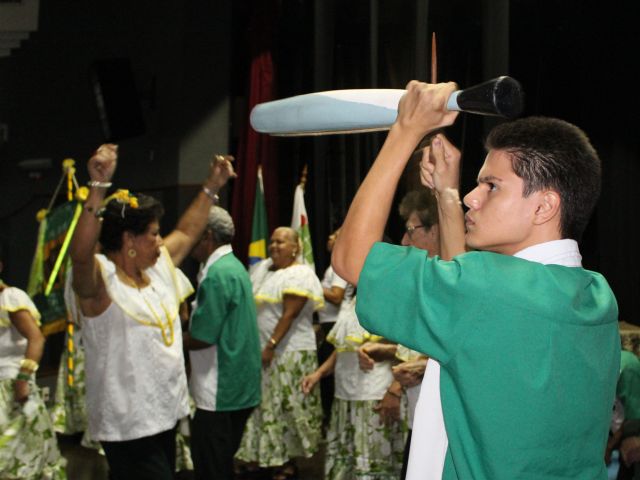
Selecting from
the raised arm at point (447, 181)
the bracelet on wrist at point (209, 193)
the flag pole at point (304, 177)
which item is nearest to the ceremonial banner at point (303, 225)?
the flag pole at point (304, 177)

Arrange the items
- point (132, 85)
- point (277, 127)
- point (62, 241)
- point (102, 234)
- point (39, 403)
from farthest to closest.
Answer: point (132, 85) → point (62, 241) → point (39, 403) → point (102, 234) → point (277, 127)

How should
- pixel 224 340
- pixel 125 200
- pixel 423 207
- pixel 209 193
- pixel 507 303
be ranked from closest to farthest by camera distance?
pixel 507 303 → pixel 423 207 → pixel 125 200 → pixel 209 193 → pixel 224 340

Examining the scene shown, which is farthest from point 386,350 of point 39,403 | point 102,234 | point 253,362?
point 39,403

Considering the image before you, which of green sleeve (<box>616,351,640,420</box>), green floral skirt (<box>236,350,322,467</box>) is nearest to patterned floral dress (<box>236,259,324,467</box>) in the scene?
green floral skirt (<box>236,350,322,467</box>)

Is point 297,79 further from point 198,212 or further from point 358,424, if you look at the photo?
point 198,212

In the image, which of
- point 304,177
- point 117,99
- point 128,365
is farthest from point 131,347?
point 117,99

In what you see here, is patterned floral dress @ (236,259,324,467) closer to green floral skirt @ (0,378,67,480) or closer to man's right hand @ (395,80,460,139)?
green floral skirt @ (0,378,67,480)

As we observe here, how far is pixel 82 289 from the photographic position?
2561 mm

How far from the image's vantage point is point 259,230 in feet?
20.2

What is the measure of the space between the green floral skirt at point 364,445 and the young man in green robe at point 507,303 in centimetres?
285

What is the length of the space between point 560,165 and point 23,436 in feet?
10.2

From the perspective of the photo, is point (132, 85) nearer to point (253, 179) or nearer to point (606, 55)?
point (253, 179)

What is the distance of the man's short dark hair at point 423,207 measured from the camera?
2568 mm

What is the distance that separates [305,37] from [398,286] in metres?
5.10
